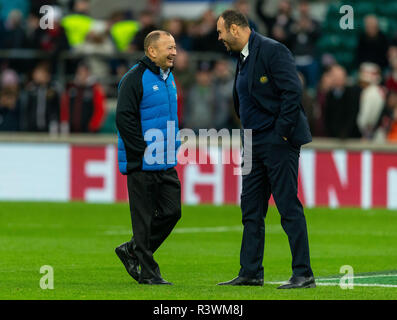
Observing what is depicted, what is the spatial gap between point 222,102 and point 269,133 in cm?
1224

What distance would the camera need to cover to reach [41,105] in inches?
922

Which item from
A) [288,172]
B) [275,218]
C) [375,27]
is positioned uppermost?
[375,27]

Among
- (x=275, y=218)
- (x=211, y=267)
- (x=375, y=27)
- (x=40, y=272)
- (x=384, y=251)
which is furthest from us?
(x=375, y=27)

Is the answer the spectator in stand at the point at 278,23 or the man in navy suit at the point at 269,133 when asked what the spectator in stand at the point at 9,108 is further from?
the man in navy suit at the point at 269,133

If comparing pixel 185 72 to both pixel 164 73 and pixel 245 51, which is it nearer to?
pixel 164 73

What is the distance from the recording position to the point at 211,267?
12695 mm

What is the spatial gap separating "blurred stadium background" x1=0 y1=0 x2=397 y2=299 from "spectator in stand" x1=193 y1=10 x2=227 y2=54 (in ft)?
0.09

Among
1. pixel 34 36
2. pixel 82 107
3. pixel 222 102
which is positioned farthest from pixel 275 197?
pixel 34 36

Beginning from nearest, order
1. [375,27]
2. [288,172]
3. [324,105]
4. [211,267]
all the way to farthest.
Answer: [288,172], [211,267], [324,105], [375,27]

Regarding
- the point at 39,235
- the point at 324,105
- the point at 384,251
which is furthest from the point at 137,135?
the point at 324,105

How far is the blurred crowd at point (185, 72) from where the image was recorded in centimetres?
2219

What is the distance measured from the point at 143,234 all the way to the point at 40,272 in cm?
161

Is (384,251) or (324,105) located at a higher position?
(324,105)

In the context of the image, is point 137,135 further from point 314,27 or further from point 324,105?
point 314,27
